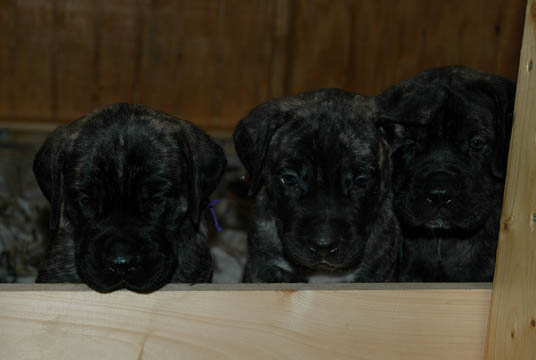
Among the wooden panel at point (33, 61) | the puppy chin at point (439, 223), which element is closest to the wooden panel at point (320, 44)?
the wooden panel at point (33, 61)

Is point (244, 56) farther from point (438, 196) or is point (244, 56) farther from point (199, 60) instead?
point (438, 196)

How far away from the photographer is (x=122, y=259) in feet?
9.13

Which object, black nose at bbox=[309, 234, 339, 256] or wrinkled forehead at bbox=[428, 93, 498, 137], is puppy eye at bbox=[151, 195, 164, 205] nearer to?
black nose at bbox=[309, 234, 339, 256]

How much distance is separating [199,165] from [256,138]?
1.05 ft

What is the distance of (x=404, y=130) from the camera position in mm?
3461

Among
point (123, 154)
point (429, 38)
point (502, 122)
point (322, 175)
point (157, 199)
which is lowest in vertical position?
point (157, 199)

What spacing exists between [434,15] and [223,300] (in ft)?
17.7

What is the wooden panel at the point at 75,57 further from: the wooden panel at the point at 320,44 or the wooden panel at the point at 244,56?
the wooden panel at the point at 320,44

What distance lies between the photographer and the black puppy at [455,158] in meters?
3.29

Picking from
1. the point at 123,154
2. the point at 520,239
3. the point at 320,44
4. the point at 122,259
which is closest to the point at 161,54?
the point at 320,44

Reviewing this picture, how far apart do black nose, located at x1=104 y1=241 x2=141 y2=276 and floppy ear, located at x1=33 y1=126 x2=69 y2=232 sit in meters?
0.44

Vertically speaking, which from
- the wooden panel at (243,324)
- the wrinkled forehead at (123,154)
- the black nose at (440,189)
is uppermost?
the wrinkled forehead at (123,154)

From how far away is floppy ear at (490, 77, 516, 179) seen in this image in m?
3.30

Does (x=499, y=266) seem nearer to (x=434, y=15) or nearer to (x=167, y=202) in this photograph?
(x=167, y=202)
